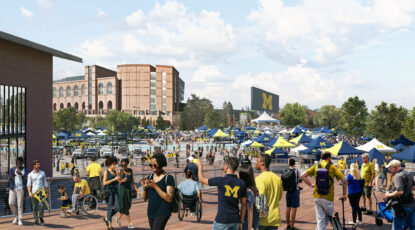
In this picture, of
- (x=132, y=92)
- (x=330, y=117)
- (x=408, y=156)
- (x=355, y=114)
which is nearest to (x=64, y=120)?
(x=355, y=114)

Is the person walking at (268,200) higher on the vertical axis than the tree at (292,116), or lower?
lower

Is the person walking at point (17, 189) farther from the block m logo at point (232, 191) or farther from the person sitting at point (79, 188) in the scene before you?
the block m logo at point (232, 191)

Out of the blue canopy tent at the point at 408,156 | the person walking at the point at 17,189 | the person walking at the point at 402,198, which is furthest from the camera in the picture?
the blue canopy tent at the point at 408,156

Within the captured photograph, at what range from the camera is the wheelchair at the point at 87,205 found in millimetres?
9023

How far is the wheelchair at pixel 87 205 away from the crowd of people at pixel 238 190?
0.41 ft

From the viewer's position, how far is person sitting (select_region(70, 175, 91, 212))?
9.01 meters

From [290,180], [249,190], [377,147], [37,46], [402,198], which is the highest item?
[37,46]

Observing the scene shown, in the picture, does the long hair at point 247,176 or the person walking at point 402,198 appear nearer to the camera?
the long hair at point 247,176

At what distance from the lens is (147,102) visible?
4756 inches

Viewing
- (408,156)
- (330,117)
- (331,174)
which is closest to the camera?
(331,174)

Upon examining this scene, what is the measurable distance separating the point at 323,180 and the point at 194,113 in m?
110

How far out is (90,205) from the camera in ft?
30.0

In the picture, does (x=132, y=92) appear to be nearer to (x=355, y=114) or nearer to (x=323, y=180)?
(x=355, y=114)

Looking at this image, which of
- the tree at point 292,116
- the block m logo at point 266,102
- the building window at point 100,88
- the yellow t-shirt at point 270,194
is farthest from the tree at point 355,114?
the building window at point 100,88
